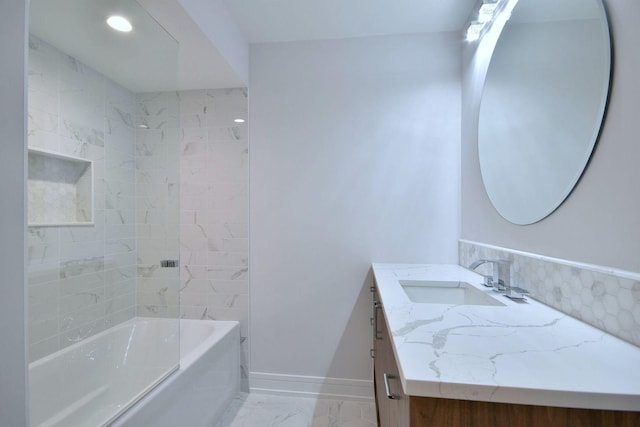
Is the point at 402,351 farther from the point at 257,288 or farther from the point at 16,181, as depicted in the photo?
the point at 257,288

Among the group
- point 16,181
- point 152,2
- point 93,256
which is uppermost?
point 152,2

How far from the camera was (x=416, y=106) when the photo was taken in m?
1.93

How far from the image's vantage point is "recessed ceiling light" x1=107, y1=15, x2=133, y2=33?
1.43 metres

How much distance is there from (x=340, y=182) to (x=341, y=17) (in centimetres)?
110

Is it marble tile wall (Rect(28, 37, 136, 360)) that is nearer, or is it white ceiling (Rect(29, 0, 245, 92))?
white ceiling (Rect(29, 0, 245, 92))

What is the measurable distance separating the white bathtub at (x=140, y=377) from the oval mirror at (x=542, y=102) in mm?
1839

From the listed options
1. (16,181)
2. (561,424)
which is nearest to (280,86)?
(16,181)

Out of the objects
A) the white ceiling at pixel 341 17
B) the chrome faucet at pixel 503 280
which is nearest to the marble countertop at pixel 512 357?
the chrome faucet at pixel 503 280

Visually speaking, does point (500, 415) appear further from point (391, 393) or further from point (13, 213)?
point (13, 213)

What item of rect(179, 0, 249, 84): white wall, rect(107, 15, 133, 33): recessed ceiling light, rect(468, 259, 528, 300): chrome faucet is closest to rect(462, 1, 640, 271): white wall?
rect(468, 259, 528, 300): chrome faucet

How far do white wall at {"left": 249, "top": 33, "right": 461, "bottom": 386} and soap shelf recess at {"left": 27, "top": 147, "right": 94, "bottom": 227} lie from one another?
103cm

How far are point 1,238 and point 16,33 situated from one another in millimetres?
487

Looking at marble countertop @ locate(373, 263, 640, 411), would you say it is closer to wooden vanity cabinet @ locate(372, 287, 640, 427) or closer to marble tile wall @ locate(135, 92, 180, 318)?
wooden vanity cabinet @ locate(372, 287, 640, 427)

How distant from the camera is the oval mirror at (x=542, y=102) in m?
0.87
